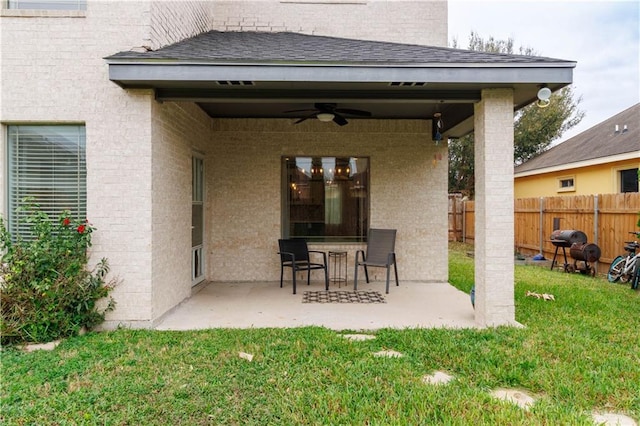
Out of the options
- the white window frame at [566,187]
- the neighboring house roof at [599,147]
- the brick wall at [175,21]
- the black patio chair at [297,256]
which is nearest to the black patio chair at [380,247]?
the black patio chair at [297,256]

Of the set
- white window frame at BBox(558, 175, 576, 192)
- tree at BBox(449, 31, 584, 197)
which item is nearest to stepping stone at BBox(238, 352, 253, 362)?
white window frame at BBox(558, 175, 576, 192)

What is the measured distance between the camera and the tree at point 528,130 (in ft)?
60.6

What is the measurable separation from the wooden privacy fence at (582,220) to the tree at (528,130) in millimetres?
7250

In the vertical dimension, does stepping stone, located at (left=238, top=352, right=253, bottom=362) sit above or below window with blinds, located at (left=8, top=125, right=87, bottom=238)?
below

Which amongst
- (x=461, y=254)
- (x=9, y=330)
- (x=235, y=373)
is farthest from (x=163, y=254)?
(x=461, y=254)

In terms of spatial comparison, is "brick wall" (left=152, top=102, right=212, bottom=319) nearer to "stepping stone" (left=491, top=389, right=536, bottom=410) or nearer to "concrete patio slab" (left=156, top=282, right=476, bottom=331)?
"concrete patio slab" (left=156, top=282, right=476, bottom=331)

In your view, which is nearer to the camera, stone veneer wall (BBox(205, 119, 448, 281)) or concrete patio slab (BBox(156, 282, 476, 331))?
concrete patio slab (BBox(156, 282, 476, 331))

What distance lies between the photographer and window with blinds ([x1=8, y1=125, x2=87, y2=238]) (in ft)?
14.4

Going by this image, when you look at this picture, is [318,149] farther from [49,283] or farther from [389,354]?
[49,283]

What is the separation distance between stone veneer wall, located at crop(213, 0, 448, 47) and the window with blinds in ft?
12.5

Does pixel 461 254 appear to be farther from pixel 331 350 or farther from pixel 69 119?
pixel 69 119

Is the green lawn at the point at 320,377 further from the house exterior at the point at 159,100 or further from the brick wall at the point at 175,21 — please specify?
the brick wall at the point at 175,21

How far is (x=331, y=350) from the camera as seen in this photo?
3656mm

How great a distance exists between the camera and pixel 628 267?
23.8ft
